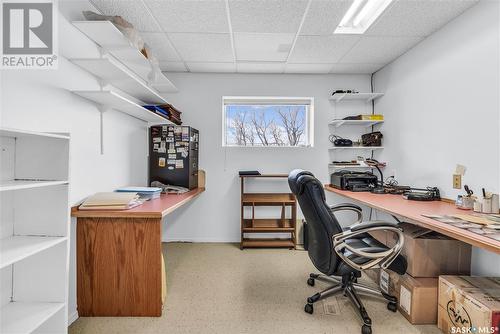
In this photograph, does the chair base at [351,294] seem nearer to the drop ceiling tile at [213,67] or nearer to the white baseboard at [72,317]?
the white baseboard at [72,317]

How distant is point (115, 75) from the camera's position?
198cm

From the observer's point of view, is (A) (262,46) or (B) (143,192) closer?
(B) (143,192)

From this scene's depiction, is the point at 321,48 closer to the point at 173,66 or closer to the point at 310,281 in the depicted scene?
the point at 173,66

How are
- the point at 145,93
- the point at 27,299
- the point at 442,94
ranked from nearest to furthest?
the point at 27,299
the point at 442,94
the point at 145,93

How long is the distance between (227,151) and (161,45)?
4.91 ft

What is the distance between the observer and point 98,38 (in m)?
1.81

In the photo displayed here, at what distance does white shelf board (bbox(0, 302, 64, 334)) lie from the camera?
1145 mm

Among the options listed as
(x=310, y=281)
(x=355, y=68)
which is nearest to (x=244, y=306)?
(x=310, y=281)

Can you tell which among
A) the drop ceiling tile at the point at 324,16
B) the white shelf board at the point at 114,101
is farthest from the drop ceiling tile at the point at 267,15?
the white shelf board at the point at 114,101

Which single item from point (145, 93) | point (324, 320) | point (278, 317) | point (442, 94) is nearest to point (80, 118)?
point (145, 93)

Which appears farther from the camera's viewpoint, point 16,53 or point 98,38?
point 98,38

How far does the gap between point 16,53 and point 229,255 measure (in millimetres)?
2564

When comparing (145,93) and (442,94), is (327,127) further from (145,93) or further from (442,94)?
(145,93)

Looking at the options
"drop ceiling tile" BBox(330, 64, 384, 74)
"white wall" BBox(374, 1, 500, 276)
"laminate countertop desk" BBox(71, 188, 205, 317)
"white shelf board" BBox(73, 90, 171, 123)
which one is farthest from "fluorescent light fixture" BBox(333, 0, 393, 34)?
"laminate countertop desk" BBox(71, 188, 205, 317)
